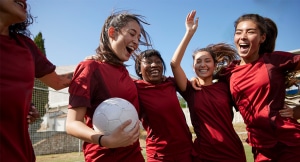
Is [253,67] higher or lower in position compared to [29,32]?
lower

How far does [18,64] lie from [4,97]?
0.30 meters

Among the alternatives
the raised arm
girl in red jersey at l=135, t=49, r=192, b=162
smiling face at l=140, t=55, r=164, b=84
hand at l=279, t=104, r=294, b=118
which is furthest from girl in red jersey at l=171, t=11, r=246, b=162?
hand at l=279, t=104, r=294, b=118

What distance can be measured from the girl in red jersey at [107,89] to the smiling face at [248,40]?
54.3 inches

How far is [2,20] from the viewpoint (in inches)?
91.3

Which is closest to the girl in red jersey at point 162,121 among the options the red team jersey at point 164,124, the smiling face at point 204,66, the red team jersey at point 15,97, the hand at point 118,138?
the red team jersey at point 164,124

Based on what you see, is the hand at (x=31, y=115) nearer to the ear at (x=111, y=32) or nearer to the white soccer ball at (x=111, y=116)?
the white soccer ball at (x=111, y=116)

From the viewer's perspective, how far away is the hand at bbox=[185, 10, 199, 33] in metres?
3.96

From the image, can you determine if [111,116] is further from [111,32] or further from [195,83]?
[195,83]

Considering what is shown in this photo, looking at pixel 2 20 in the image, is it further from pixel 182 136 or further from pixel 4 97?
pixel 182 136

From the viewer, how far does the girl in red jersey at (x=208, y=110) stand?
365 cm

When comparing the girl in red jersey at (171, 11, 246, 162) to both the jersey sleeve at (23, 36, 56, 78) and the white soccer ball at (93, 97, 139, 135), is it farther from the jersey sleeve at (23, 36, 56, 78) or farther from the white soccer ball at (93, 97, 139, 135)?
the jersey sleeve at (23, 36, 56, 78)

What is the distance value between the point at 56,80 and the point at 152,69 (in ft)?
5.06

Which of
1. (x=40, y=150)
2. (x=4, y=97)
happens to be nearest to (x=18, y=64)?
(x=4, y=97)

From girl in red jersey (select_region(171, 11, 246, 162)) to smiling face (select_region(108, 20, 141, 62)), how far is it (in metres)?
0.93
